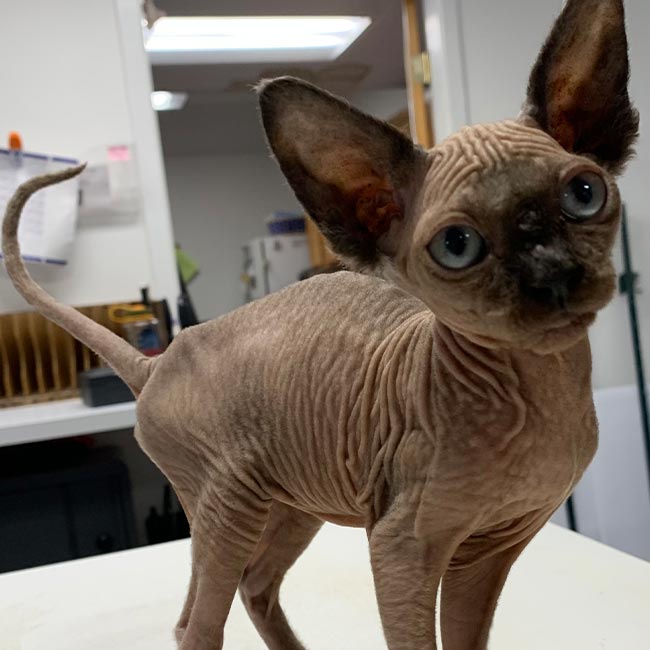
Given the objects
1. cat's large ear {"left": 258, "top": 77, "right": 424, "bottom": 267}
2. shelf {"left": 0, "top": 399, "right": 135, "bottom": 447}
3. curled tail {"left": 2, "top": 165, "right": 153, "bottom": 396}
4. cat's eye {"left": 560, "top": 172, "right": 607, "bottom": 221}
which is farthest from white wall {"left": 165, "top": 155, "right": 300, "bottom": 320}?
cat's eye {"left": 560, "top": 172, "right": 607, "bottom": 221}

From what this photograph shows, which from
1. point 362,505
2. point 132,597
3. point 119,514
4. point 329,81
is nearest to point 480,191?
point 362,505

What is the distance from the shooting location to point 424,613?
0.49 meters

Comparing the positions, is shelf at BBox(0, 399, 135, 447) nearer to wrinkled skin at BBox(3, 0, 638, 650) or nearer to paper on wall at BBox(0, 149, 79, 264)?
paper on wall at BBox(0, 149, 79, 264)

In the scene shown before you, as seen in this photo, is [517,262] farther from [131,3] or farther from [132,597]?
[131,3]

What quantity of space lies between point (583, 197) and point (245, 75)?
10.5 ft

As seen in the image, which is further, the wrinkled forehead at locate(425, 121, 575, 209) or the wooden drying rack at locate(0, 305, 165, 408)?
the wooden drying rack at locate(0, 305, 165, 408)

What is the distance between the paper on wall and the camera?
1.76 metres

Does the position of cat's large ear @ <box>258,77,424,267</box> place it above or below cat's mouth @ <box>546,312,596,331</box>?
above

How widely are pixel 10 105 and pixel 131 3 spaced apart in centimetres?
39

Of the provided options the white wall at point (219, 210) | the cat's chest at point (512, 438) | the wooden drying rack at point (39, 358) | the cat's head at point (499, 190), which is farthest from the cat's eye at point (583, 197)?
the white wall at point (219, 210)

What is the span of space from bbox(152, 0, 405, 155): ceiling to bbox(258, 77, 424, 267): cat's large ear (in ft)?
4.94

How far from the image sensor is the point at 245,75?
3383mm

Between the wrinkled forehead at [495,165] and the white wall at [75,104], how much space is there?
154 cm

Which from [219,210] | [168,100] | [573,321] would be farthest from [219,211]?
[573,321]
